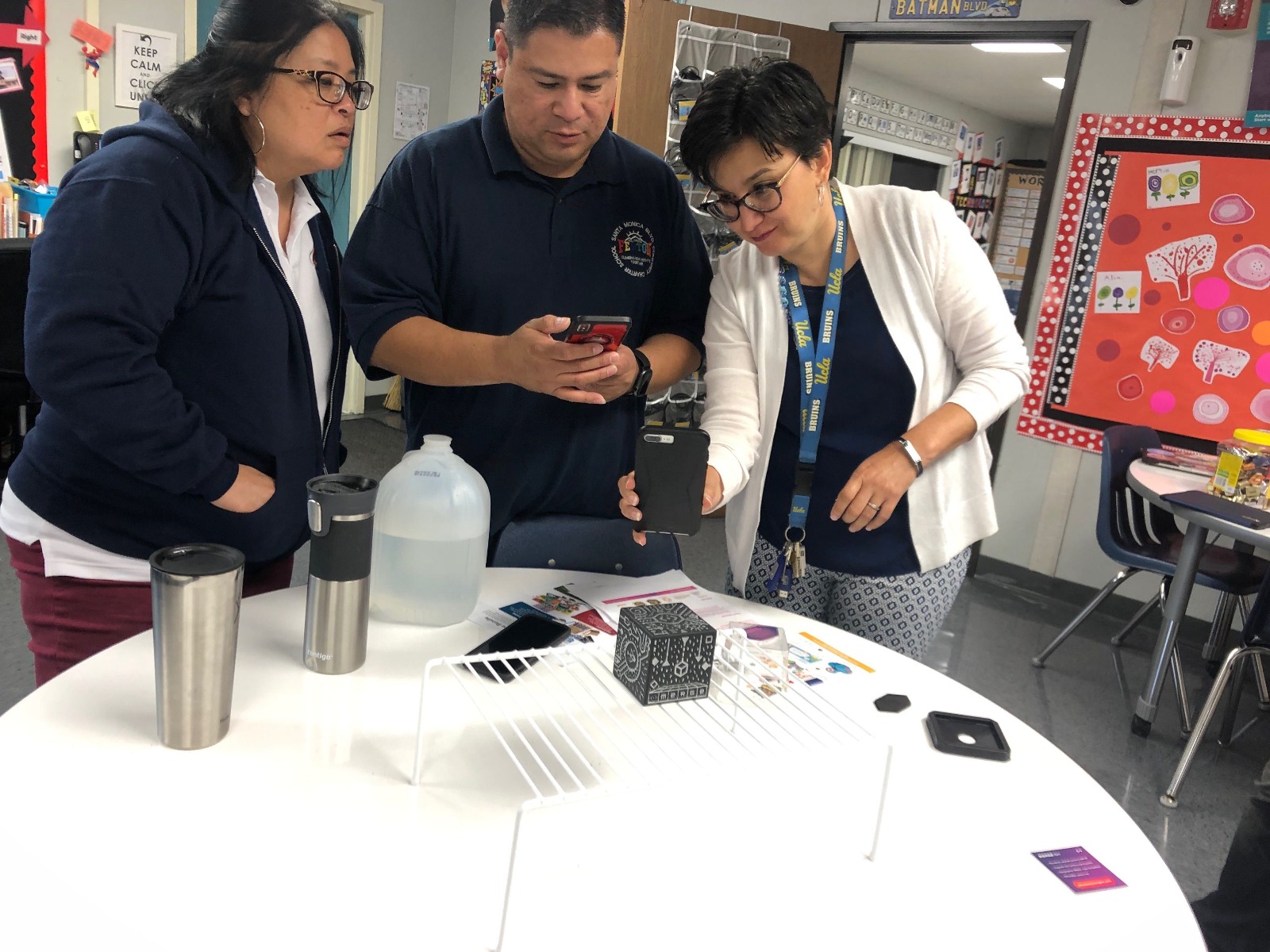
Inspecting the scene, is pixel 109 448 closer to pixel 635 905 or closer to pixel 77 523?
pixel 77 523

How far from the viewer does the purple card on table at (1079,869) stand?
0.99 m

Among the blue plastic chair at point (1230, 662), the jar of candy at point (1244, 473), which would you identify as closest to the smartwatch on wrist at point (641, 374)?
the blue plastic chair at point (1230, 662)

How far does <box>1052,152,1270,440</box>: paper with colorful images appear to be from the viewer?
363cm

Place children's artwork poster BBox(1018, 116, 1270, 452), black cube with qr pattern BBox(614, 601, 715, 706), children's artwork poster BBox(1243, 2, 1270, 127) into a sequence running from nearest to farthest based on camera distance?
1. black cube with qr pattern BBox(614, 601, 715, 706)
2. children's artwork poster BBox(1243, 2, 1270, 127)
3. children's artwork poster BBox(1018, 116, 1270, 452)

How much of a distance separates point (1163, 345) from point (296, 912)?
393cm

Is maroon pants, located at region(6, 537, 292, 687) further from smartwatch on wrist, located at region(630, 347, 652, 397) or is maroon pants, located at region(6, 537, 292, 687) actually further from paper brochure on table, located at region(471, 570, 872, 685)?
smartwatch on wrist, located at region(630, 347, 652, 397)

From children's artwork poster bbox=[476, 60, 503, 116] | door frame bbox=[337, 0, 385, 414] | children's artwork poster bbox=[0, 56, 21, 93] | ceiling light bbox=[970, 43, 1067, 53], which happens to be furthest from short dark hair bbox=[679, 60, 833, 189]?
ceiling light bbox=[970, 43, 1067, 53]

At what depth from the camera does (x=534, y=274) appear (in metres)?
1.67

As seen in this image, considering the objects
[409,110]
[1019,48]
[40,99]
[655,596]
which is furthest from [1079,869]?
[1019,48]

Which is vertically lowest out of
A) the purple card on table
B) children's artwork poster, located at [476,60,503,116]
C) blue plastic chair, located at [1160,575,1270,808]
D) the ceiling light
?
blue plastic chair, located at [1160,575,1270,808]

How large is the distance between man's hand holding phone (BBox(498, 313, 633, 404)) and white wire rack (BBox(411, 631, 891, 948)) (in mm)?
407

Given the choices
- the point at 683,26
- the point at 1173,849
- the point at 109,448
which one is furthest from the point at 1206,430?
the point at 109,448

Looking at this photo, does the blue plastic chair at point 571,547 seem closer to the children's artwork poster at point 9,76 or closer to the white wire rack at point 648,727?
the white wire rack at point 648,727

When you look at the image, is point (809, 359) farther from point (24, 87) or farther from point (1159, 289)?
point (24, 87)
